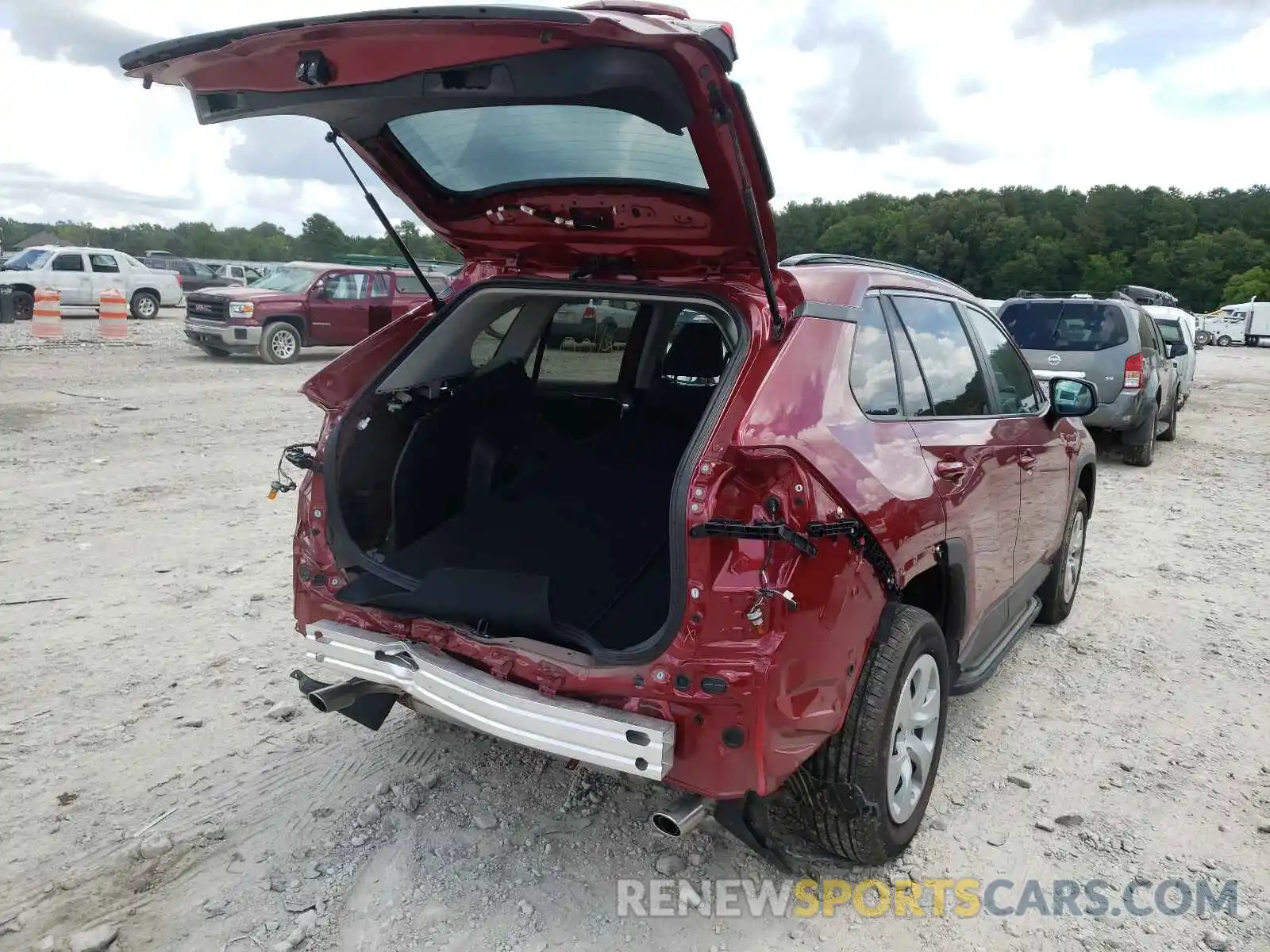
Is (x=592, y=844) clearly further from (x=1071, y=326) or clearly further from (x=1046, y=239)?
(x=1046, y=239)

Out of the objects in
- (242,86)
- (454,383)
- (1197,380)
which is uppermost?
(242,86)

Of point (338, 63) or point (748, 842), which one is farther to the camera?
point (748, 842)

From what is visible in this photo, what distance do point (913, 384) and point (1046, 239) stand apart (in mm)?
74715

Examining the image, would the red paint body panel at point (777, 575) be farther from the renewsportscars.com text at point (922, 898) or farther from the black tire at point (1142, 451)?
the black tire at point (1142, 451)

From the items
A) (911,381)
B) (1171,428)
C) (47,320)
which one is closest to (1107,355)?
(1171,428)

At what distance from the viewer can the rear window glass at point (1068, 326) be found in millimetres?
10266

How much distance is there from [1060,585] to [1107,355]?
622 cm

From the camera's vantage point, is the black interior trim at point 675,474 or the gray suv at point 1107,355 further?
the gray suv at point 1107,355

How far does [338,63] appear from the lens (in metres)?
2.38

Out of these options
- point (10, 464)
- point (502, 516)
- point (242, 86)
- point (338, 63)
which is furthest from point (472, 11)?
point (10, 464)

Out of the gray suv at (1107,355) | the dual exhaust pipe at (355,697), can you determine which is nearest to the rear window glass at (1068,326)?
the gray suv at (1107,355)

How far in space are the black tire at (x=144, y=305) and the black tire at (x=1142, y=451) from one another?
23690 millimetres

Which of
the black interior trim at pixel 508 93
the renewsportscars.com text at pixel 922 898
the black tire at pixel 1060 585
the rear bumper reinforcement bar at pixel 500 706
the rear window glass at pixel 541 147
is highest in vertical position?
the black interior trim at pixel 508 93

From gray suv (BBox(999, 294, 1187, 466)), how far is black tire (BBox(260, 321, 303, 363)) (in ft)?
39.7
